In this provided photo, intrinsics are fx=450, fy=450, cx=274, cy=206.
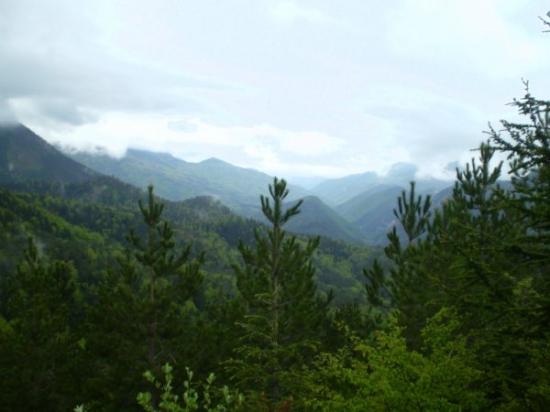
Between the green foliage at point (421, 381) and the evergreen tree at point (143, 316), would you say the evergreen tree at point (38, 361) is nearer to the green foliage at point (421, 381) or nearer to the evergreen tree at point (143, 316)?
the evergreen tree at point (143, 316)

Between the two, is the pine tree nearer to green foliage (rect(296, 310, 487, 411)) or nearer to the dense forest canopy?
the dense forest canopy

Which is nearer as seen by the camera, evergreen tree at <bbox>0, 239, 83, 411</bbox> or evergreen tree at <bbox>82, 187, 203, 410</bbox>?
evergreen tree at <bbox>82, 187, 203, 410</bbox>

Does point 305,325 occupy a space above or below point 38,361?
above

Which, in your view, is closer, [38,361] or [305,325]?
[305,325]

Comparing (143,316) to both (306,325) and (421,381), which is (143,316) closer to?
(306,325)

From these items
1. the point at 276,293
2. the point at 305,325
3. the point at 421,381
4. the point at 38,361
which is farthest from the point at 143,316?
the point at 421,381

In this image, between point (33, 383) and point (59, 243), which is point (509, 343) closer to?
point (33, 383)

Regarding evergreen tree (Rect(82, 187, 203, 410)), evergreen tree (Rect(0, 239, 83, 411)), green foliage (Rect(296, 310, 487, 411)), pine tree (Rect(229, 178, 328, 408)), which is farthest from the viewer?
evergreen tree (Rect(0, 239, 83, 411))

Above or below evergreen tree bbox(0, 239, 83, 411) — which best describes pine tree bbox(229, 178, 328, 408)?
above

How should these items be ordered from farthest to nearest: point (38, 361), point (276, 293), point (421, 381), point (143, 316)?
point (38, 361) < point (143, 316) < point (276, 293) < point (421, 381)

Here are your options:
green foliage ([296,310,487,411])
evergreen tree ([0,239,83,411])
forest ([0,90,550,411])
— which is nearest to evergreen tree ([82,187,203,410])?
forest ([0,90,550,411])

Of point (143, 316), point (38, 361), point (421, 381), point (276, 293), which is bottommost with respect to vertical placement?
point (38, 361)

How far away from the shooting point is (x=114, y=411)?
24.0 metres

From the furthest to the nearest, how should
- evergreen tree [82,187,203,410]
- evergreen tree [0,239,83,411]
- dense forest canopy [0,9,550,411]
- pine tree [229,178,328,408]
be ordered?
1. evergreen tree [0,239,83,411]
2. evergreen tree [82,187,203,410]
3. pine tree [229,178,328,408]
4. dense forest canopy [0,9,550,411]
